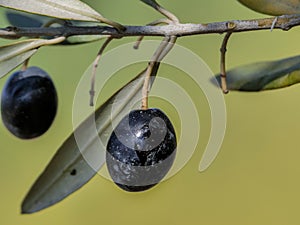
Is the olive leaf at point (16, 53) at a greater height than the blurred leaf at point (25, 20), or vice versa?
the blurred leaf at point (25, 20)

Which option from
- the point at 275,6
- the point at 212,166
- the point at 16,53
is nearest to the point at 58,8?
the point at 16,53

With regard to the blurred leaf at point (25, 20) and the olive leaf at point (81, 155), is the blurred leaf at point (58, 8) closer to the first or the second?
the olive leaf at point (81, 155)

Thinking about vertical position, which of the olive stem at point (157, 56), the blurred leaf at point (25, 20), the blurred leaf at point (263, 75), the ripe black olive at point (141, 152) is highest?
the blurred leaf at point (25, 20)

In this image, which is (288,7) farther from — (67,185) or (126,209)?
(126,209)

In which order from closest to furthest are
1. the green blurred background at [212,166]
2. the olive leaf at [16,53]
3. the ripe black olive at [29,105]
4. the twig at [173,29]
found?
1. the twig at [173,29]
2. the olive leaf at [16,53]
3. the ripe black olive at [29,105]
4. the green blurred background at [212,166]

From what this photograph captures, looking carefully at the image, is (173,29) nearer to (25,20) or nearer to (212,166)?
(25,20)

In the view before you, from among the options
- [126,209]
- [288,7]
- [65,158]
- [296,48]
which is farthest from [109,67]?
[126,209]

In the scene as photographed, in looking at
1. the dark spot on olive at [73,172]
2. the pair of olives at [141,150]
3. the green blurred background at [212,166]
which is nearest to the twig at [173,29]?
the pair of olives at [141,150]
